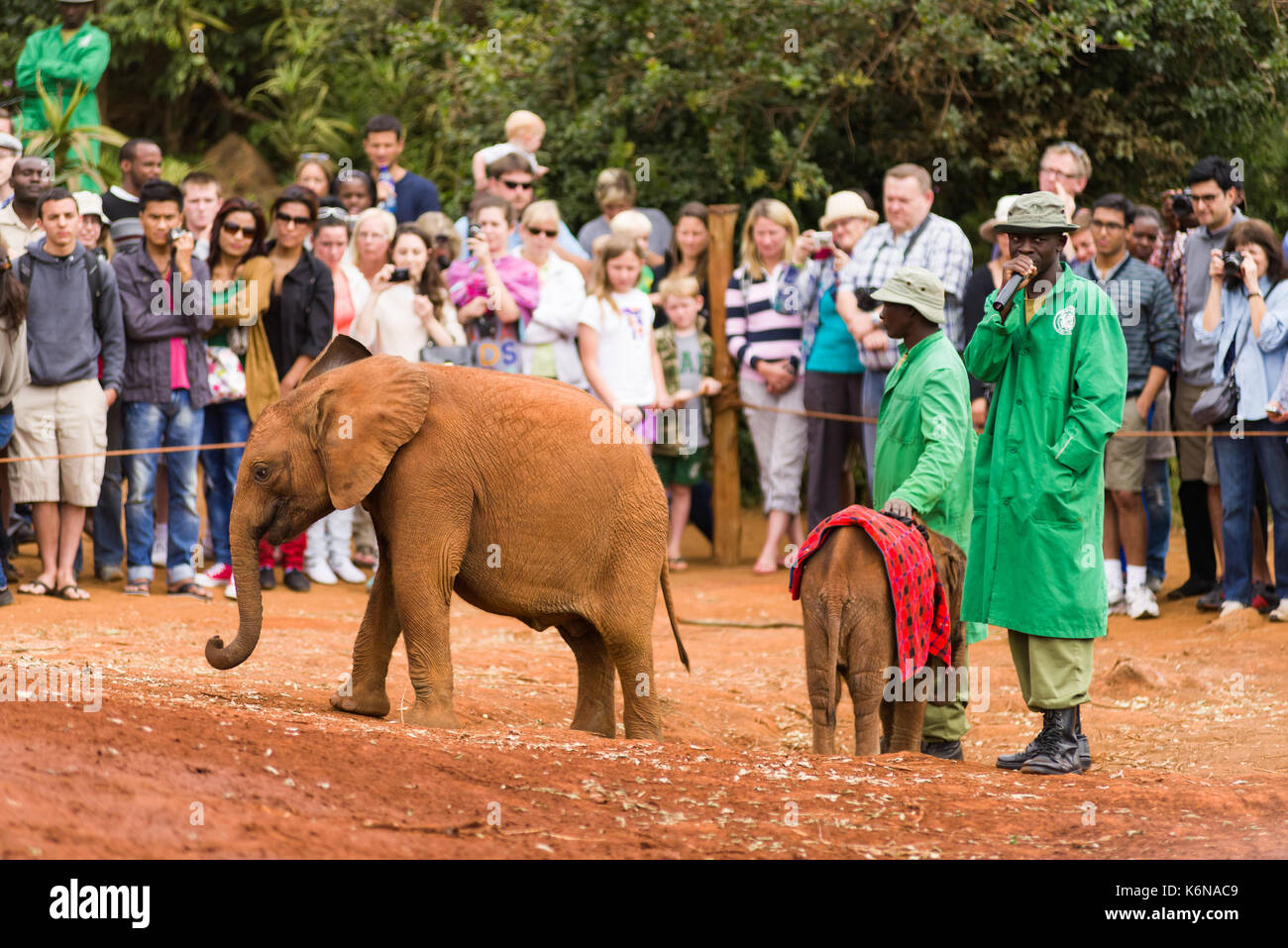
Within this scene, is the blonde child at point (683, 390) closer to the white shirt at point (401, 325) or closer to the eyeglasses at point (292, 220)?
the white shirt at point (401, 325)

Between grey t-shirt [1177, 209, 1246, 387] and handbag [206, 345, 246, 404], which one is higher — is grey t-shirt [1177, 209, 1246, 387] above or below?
above

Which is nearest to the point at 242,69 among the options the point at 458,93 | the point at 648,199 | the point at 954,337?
the point at 458,93

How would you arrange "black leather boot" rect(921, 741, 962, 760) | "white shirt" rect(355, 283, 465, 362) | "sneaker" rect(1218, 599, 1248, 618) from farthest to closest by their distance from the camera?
"white shirt" rect(355, 283, 465, 362) → "sneaker" rect(1218, 599, 1248, 618) → "black leather boot" rect(921, 741, 962, 760)

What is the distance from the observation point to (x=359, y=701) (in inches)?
277

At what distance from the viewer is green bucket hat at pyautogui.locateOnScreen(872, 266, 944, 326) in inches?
274

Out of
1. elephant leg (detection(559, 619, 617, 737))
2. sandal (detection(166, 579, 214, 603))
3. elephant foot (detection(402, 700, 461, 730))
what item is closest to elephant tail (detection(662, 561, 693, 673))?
elephant leg (detection(559, 619, 617, 737))

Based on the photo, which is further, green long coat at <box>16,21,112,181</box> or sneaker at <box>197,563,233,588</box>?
green long coat at <box>16,21,112,181</box>

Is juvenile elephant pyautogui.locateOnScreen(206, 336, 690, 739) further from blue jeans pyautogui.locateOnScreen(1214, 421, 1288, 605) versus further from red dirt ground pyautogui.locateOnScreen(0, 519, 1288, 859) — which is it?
blue jeans pyautogui.locateOnScreen(1214, 421, 1288, 605)

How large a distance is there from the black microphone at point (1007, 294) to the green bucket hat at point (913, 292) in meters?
0.49

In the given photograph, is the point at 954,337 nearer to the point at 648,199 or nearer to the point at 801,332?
the point at 801,332

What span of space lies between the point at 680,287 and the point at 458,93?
15.5 ft

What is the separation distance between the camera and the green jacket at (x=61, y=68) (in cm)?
1403

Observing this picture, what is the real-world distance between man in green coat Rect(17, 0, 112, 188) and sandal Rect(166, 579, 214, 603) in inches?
183

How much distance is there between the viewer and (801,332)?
12.9 meters
